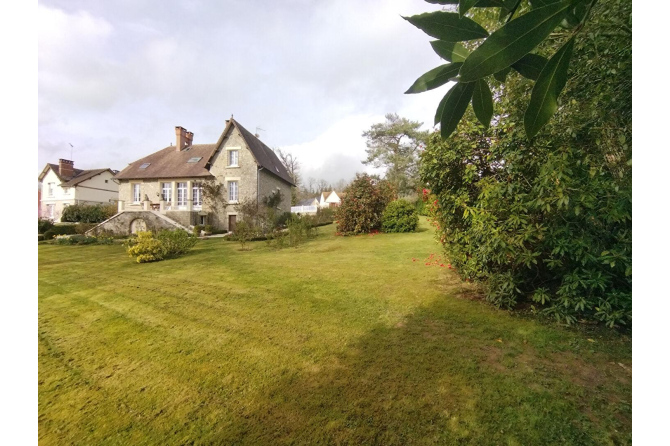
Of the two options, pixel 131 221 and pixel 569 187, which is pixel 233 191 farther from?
pixel 569 187

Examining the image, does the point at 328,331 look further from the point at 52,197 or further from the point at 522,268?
the point at 52,197

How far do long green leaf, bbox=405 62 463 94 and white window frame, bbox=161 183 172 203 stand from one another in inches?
1038

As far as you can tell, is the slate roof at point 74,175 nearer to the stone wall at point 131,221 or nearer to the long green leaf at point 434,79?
the stone wall at point 131,221

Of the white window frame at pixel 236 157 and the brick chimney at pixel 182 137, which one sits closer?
the white window frame at pixel 236 157

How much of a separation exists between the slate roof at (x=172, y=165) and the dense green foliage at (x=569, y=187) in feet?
72.3

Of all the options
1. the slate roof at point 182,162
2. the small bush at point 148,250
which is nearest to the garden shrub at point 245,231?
the small bush at point 148,250

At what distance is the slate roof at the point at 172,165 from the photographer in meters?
22.8

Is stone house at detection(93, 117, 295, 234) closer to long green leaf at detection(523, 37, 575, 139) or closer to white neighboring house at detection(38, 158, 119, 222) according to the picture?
white neighboring house at detection(38, 158, 119, 222)

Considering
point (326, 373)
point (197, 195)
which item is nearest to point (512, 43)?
point (326, 373)

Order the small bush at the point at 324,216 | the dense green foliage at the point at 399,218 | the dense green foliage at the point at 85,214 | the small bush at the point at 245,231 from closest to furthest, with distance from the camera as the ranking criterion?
the small bush at the point at 245,231
the dense green foliage at the point at 399,218
the dense green foliage at the point at 85,214
the small bush at the point at 324,216

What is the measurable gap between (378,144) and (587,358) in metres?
32.4

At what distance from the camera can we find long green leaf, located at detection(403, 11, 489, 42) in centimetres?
72

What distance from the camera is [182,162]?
→ 24.0 metres

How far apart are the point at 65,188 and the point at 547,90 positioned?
1787 inches
